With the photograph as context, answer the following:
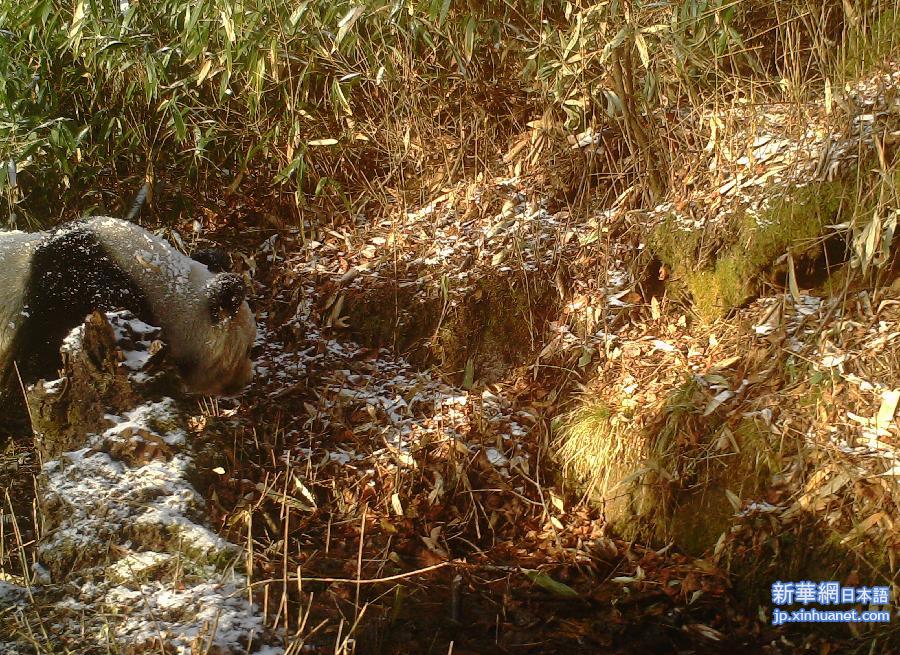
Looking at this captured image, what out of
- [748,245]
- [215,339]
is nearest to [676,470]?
[748,245]

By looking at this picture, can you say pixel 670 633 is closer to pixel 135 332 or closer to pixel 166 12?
pixel 135 332

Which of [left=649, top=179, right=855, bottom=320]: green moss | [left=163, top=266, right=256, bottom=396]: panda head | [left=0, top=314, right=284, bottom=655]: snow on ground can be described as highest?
[left=649, top=179, right=855, bottom=320]: green moss

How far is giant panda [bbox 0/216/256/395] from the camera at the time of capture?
393 cm

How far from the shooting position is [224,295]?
165 inches

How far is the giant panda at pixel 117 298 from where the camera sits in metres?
3.93

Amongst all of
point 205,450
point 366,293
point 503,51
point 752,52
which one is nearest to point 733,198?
point 752,52

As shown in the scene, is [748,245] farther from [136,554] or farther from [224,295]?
[136,554]

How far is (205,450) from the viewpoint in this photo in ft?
12.6

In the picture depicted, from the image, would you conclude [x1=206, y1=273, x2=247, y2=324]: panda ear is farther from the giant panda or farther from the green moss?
the green moss

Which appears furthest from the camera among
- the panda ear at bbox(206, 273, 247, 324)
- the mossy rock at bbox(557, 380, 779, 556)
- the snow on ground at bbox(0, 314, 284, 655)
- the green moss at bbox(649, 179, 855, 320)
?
the panda ear at bbox(206, 273, 247, 324)

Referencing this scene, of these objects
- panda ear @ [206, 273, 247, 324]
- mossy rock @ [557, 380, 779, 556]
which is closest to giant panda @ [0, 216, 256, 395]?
panda ear @ [206, 273, 247, 324]

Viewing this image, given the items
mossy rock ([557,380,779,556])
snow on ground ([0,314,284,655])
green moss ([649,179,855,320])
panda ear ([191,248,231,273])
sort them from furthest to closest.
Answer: panda ear ([191,248,231,273]) → green moss ([649,179,855,320]) → mossy rock ([557,380,779,556]) → snow on ground ([0,314,284,655])

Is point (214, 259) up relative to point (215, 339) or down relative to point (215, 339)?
up

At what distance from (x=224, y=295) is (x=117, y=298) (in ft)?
1.98
